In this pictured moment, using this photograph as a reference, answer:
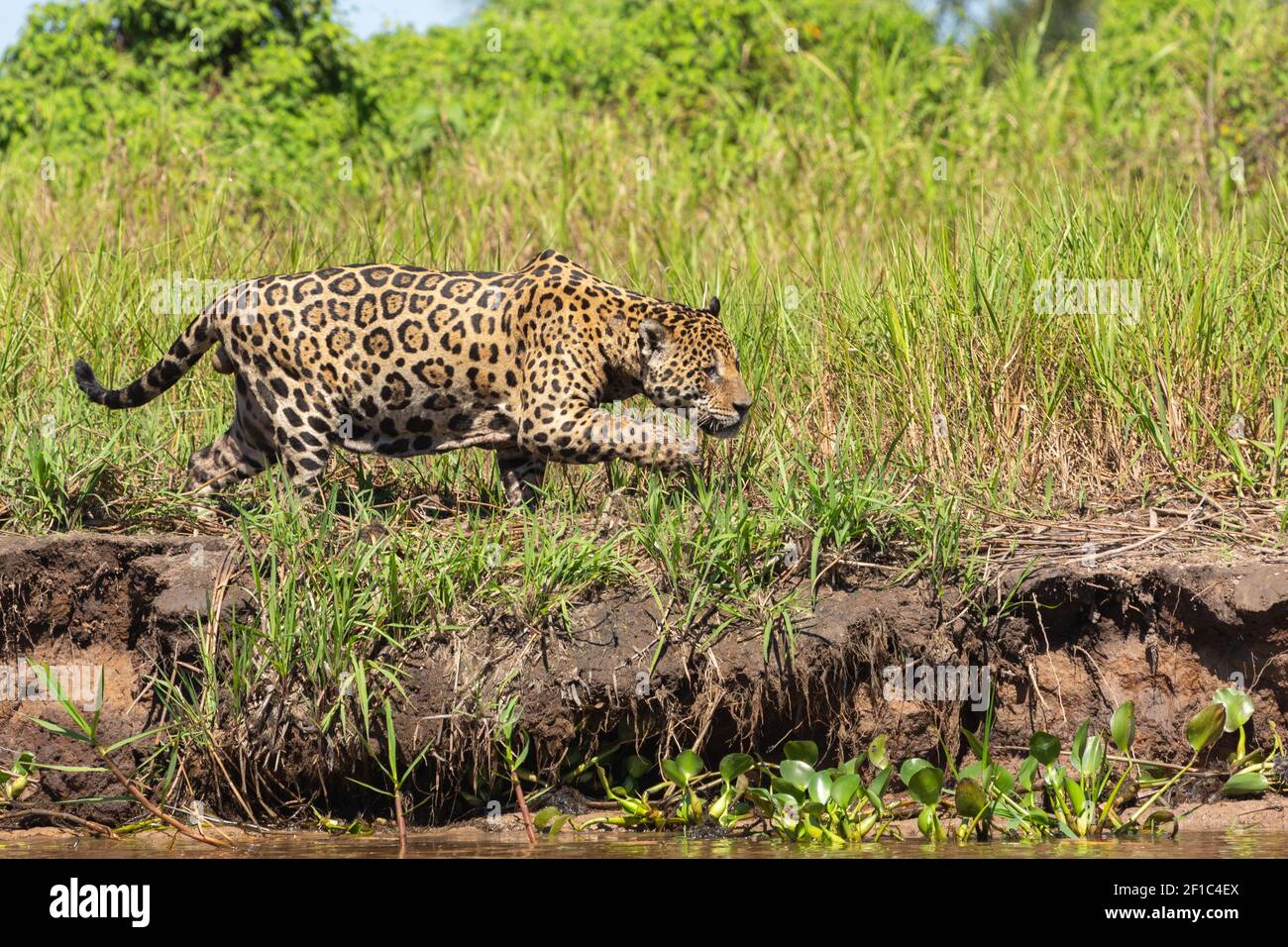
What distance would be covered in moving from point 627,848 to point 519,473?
6.29 feet

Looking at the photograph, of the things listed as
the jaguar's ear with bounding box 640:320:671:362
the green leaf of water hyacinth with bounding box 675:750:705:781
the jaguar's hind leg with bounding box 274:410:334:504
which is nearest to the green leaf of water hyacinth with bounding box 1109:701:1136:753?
the green leaf of water hyacinth with bounding box 675:750:705:781

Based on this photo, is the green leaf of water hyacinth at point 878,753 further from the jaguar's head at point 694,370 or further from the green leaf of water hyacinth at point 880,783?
the jaguar's head at point 694,370

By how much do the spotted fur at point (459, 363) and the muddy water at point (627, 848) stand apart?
4.92 feet

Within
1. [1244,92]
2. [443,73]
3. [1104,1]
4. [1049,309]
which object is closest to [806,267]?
[1049,309]

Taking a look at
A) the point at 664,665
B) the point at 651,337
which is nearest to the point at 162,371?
the point at 651,337

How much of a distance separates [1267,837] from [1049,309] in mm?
2520

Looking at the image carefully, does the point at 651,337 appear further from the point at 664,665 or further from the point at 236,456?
the point at 236,456

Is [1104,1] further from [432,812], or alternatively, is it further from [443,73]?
[432,812]

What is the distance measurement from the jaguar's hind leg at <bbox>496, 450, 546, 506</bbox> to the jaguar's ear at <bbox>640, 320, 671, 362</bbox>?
70 centimetres

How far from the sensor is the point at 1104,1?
Answer: 19.3 m

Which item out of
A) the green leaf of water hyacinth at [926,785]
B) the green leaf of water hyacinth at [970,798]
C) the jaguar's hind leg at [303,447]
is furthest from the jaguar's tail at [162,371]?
the green leaf of water hyacinth at [970,798]

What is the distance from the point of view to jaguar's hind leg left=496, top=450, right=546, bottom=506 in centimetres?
680

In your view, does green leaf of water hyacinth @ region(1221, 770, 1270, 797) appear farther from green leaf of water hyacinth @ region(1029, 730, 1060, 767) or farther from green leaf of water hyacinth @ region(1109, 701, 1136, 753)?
green leaf of water hyacinth @ region(1029, 730, 1060, 767)

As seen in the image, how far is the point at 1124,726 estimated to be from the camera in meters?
5.73
